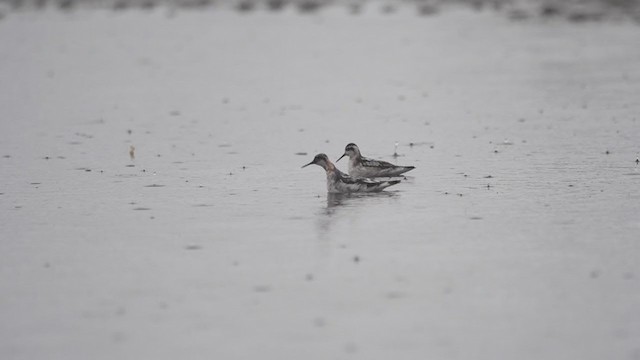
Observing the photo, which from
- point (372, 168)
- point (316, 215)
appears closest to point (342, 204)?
point (316, 215)

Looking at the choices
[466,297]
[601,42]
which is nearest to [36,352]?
[466,297]

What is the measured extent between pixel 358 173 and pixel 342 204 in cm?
263

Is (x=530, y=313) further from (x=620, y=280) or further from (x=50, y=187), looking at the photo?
(x=50, y=187)

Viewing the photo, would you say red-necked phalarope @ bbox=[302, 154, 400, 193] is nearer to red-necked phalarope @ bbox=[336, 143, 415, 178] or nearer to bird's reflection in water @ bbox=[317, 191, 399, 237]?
bird's reflection in water @ bbox=[317, 191, 399, 237]

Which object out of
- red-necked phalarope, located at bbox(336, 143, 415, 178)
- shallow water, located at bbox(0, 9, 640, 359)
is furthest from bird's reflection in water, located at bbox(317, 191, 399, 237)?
red-necked phalarope, located at bbox(336, 143, 415, 178)

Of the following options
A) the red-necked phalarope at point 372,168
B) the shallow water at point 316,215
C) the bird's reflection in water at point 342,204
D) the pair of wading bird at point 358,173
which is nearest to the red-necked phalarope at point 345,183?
the pair of wading bird at point 358,173

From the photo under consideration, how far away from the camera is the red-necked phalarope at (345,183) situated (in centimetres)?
2164

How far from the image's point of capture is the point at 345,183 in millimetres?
21703

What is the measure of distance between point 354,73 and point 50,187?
23146 mm

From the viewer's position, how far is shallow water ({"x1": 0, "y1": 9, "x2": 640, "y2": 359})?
13141 mm

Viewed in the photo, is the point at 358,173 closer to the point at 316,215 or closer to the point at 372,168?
the point at 372,168

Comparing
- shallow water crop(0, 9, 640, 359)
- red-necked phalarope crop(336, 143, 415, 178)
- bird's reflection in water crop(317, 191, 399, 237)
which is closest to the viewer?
shallow water crop(0, 9, 640, 359)

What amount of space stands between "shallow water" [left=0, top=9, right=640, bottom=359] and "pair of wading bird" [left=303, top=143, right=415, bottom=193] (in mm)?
325

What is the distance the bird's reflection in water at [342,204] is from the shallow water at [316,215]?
0.28 ft
